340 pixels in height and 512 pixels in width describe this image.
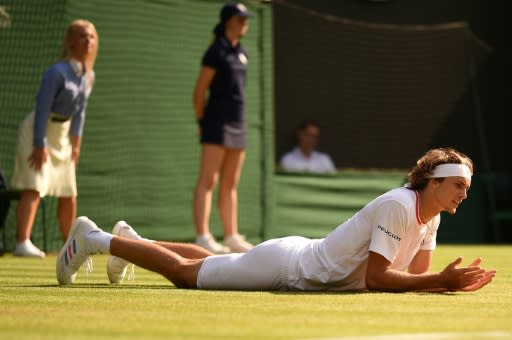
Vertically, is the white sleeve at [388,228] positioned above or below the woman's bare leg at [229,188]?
above

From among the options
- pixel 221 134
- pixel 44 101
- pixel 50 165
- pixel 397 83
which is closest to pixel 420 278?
pixel 44 101

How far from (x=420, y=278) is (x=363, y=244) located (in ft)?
1.06

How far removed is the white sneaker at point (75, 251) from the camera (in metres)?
6.38

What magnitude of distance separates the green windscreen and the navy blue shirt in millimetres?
1393

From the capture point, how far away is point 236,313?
4.98 m

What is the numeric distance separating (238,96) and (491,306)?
20.3 feet

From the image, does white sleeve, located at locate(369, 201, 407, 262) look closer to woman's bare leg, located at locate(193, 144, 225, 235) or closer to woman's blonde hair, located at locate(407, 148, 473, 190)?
woman's blonde hair, located at locate(407, 148, 473, 190)

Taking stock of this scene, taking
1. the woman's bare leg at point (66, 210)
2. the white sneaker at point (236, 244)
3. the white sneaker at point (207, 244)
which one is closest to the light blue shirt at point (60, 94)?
the woman's bare leg at point (66, 210)

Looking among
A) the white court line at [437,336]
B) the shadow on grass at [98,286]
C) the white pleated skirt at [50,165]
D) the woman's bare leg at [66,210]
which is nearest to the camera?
the white court line at [437,336]

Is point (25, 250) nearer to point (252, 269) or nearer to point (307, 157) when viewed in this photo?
point (252, 269)

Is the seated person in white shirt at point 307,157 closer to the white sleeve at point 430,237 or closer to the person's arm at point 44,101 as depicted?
the person's arm at point 44,101

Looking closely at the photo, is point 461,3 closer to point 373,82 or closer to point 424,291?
point 373,82

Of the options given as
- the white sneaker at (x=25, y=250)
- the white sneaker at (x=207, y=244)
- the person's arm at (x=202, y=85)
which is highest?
the person's arm at (x=202, y=85)

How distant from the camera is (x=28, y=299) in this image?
562 centimetres
